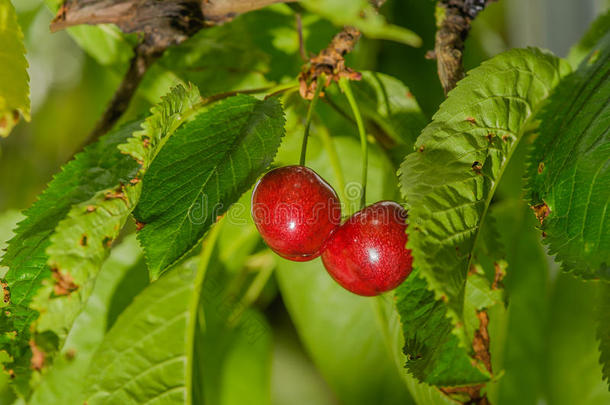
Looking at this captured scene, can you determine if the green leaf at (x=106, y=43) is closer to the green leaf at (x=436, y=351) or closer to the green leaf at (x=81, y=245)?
the green leaf at (x=81, y=245)

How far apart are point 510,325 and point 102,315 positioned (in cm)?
57

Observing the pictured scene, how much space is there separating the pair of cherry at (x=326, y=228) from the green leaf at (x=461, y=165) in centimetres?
7

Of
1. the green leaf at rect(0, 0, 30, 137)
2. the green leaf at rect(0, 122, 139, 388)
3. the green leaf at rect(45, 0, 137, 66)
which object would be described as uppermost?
the green leaf at rect(0, 0, 30, 137)

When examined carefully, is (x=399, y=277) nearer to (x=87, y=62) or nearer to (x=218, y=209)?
(x=218, y=209)

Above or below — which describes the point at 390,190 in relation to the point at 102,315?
above

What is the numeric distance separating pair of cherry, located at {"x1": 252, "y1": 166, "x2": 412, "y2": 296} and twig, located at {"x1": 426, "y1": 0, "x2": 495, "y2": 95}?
0.14 m

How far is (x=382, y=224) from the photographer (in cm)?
48

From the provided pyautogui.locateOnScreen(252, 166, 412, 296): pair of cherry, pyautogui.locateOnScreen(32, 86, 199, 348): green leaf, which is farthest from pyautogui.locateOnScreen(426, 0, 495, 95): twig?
pyautogui.locateOnScreen(32, 86, 199, 348): green leaf

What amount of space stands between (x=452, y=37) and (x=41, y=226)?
1.33 feet

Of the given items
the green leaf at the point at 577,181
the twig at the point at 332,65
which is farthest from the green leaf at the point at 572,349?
the twig at the point at 332,65

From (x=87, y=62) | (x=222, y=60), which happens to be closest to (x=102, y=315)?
(x=222, y=60)

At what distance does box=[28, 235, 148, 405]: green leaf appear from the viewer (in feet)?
2.25

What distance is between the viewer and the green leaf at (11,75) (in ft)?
1.27

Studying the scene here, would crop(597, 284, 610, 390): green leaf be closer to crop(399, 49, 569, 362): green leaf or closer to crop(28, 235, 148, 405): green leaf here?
crop(399, 49, 569, 362): green leaf
